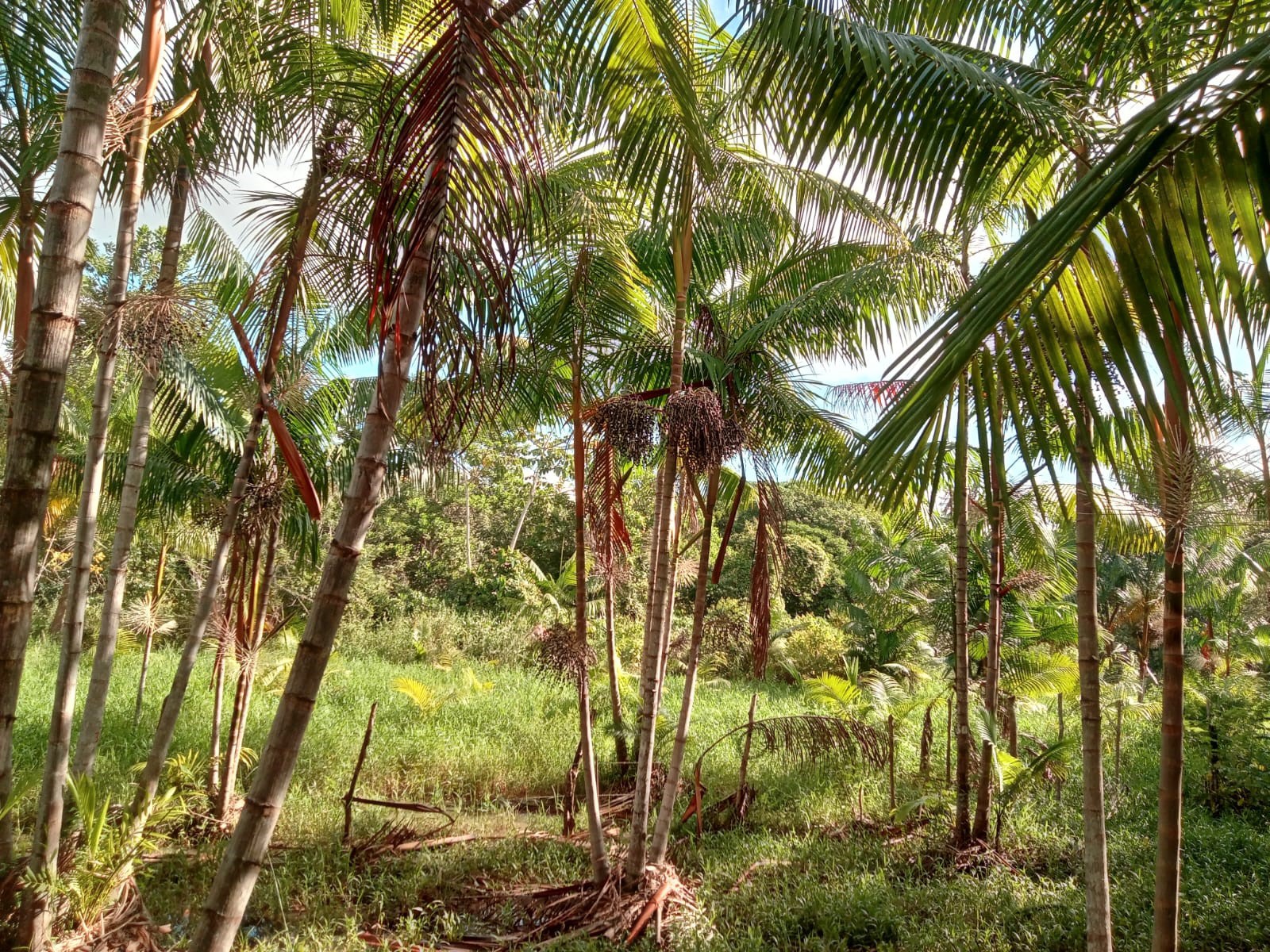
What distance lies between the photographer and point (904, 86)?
2.30 meters

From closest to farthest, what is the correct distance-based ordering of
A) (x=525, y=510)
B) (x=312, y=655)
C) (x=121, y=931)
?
(x=312, y=655) < (x=121, y=931) < (x=525, y=510)

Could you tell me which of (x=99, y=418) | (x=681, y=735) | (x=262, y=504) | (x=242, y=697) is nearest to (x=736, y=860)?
(x=681, y=735)

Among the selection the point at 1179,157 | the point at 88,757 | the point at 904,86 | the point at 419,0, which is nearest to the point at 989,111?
the point at 904,86

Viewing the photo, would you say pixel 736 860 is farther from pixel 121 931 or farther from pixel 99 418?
pixel 99 418

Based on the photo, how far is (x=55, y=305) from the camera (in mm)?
2328

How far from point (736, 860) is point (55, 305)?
5.85m

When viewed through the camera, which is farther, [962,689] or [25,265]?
[962,689]

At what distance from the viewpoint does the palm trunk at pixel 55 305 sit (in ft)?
7.55

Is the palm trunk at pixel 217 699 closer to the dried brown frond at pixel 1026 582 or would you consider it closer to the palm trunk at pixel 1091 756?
the palm trunk at pixel 1091 756

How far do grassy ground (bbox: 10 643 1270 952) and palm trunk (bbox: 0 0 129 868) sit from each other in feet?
10.5

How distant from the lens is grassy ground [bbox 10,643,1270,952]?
16.2 feet

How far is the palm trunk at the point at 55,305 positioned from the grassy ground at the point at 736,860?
320 centimetres

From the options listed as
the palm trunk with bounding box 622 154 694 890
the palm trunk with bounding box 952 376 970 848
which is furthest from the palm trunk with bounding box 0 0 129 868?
the palm trunk with bounding box 952 376 970 848

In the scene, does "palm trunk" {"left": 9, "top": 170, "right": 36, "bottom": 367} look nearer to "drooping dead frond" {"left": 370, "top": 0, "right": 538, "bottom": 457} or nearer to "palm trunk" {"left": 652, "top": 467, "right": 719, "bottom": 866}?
"drooping dead frond" {"left": 370, "top": 0, "right": 538, "bottom": 457}
